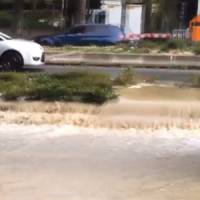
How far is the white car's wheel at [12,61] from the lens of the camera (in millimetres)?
22891

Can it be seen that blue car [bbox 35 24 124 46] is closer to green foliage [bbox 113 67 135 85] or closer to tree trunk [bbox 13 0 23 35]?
tree trunk [bbox 13 0 23 35]

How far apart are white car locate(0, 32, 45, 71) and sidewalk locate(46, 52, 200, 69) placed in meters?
2.93

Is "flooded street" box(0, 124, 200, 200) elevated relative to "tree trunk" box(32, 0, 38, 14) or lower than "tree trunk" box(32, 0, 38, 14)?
lower

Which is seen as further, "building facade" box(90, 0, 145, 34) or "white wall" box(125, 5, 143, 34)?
"white wall" box(125, 5, 143, 34)

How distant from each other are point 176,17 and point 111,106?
3382 centimetres

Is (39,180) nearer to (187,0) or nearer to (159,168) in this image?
(159,168)

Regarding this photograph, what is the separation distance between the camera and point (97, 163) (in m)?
9.71

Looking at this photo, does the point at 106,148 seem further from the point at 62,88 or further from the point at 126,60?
the point at 126,60

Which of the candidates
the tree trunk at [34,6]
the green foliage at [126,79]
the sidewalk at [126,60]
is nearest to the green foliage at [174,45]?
the sidewalk at [126,60]

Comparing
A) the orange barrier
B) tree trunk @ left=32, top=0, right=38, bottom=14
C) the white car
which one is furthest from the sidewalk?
tree trunk @ left=32, top=0, right=38, bottom=14

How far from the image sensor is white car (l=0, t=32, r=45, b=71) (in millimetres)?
22922

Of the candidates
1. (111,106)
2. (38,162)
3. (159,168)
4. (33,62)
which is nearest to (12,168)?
(38,162)

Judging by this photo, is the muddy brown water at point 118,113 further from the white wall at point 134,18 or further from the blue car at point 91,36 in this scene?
the white wall at point 134,18

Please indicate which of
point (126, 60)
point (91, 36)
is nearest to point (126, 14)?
point (91, 36)
